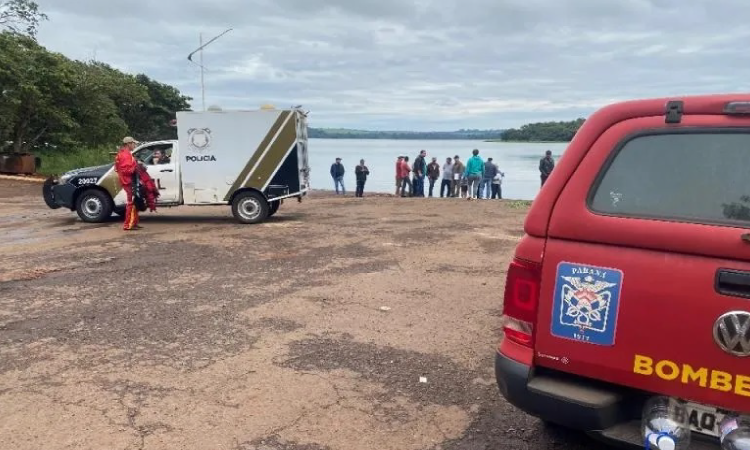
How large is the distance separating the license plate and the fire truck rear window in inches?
31.2

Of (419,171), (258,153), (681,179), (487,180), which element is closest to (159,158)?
(258,153)

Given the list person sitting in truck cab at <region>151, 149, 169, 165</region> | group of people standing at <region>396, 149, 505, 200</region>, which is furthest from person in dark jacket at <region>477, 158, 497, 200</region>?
person sitting in truck cab at <region>151, 149, 169, 165</region>

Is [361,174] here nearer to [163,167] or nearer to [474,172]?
[474,172]

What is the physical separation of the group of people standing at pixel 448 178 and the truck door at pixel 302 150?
29.8 ft

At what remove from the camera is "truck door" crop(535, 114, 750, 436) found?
245 centimetres

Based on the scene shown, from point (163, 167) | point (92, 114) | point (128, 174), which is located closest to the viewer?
point (128, 174)

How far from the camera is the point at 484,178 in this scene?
2217 centimetres

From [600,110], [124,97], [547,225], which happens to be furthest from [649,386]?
[124,97]

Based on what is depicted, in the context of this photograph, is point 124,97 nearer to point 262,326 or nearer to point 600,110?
point 262,326

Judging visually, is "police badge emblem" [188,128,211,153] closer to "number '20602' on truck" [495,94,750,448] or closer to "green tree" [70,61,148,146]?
"number '20602' on truck" [495,94,750,448]

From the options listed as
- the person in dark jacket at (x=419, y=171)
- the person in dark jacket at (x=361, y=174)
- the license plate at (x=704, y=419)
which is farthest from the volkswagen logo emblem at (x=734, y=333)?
the person in dark jacket at (x=361, y=174)

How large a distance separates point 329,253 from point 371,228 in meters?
2.98

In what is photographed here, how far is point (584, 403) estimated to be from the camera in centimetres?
275

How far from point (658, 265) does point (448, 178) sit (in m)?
20.1
